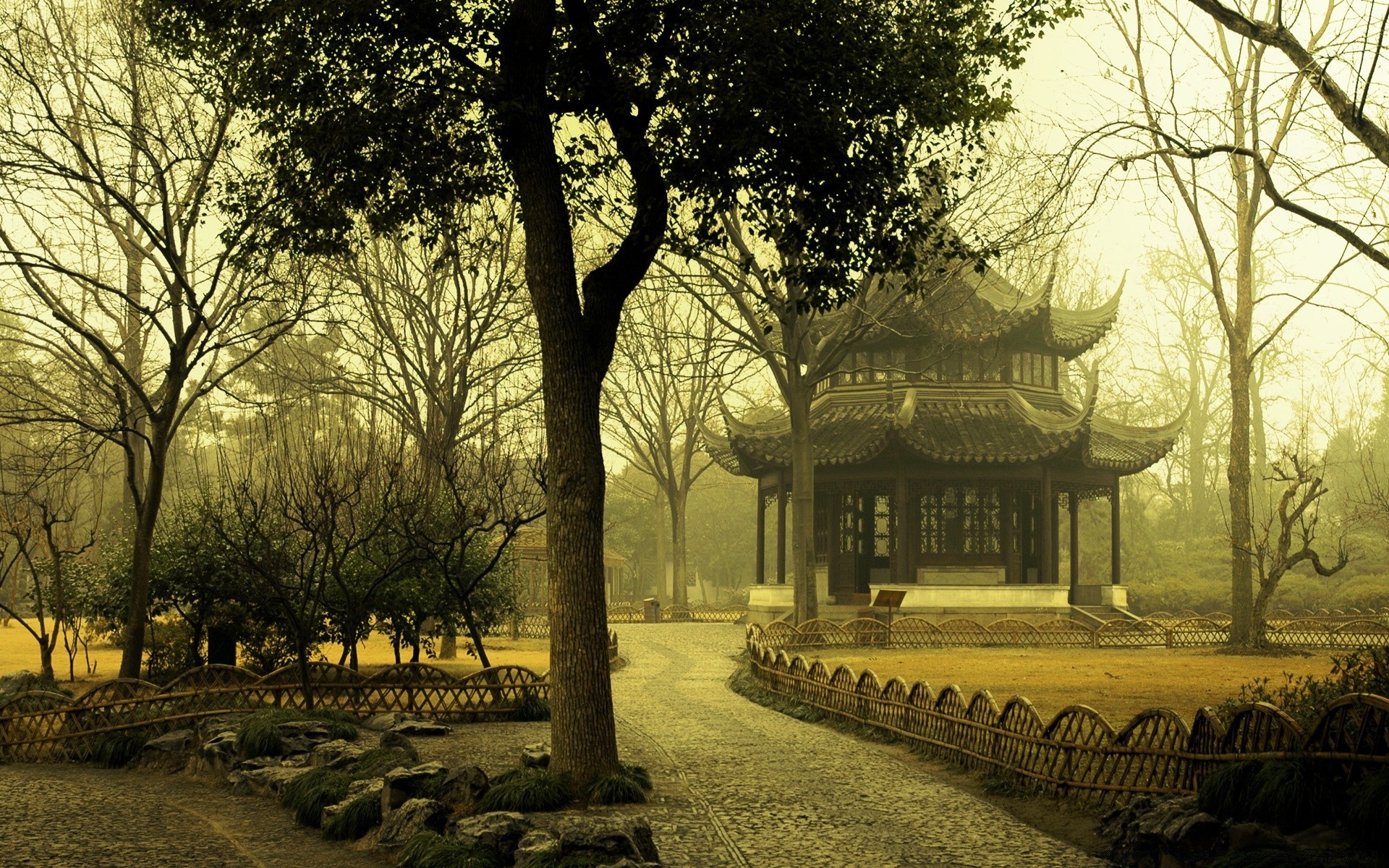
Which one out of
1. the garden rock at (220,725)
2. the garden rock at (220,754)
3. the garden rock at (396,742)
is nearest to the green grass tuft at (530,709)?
the garden rock at (220,725)

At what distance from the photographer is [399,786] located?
10156mm

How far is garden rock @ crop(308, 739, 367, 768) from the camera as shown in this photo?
12.3m

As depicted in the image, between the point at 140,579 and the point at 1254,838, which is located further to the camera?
the point at 140,579

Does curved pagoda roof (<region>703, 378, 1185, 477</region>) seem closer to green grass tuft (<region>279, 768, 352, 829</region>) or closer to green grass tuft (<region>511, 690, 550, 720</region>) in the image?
green grass tuft (<region>511, 690, 550, 720</region>)

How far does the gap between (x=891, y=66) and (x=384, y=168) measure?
4.95 metres

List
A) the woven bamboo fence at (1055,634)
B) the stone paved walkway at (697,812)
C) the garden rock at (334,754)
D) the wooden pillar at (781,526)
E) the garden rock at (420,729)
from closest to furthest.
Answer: the stone paved walkway at (697,812)
the garden rock at (334,754)
the garden rock at (420,729)
the woven bamboo fence at (1055,634)
the wooden pillar at (781,526)

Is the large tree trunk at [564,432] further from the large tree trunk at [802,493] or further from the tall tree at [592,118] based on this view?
the large tree trunk at [802,493]

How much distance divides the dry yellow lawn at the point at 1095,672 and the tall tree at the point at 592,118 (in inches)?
279

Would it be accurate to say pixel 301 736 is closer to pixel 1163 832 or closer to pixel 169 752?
pixel 169 752

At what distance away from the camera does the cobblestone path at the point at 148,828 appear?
955cm

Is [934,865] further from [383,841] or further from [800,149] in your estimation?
[800,149]

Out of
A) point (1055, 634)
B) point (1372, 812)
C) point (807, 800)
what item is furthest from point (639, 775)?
point (1055, 634)

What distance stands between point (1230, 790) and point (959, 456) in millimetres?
23327

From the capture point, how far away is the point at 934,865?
8.69 meters
